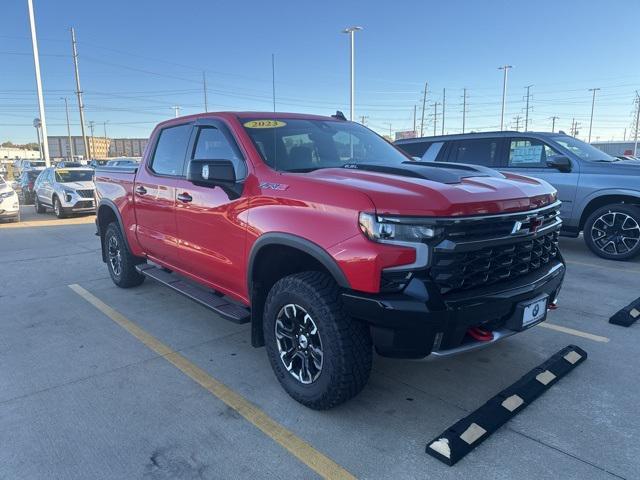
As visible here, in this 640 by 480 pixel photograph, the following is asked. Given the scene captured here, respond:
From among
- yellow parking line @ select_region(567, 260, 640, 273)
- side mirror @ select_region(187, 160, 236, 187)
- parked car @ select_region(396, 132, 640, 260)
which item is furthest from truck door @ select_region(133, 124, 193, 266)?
yellow parking line @ select_region(567, 260, 640, 273)

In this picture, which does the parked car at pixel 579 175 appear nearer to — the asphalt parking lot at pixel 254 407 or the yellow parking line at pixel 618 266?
the yellow parking line at pixel 618 266

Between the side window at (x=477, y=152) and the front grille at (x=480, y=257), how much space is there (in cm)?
524

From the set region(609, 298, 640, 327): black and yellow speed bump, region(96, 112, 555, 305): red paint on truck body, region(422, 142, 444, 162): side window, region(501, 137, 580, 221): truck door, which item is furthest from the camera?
region(422, 142, 444, 162): side window

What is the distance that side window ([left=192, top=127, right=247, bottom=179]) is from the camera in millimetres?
3568

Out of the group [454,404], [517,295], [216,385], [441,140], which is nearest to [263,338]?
[216,385]

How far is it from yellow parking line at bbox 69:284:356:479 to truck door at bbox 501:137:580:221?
6.03m

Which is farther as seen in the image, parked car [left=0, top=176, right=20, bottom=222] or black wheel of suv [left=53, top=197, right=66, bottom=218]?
black wheel of suv [left=53, top=197, right=66, bottom=218]

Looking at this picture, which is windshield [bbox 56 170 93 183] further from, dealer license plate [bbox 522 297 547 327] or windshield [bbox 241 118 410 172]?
dealer license plate [bbox 522 297 547 327]

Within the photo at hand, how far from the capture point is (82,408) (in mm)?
3129

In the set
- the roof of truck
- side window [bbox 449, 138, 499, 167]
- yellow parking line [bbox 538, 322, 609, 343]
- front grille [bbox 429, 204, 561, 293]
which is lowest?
yellow parking line [bbox 538, 322, 609, 343]

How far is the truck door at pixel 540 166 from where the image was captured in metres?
7.37

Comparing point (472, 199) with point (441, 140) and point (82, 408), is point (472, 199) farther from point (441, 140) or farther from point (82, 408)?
point (441, 140)

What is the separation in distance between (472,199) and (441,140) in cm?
626

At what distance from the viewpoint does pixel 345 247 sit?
8.70ft
